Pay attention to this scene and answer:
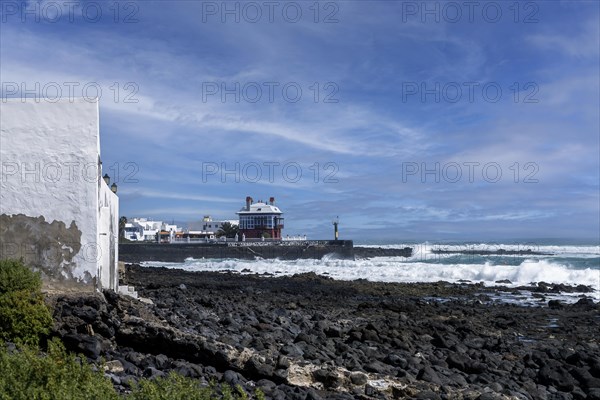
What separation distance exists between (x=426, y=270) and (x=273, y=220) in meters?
31.0

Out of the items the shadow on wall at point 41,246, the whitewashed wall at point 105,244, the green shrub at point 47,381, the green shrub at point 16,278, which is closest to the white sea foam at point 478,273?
the whitewashed wall at point 105,244

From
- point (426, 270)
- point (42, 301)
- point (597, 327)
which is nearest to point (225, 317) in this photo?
point (42, 301)

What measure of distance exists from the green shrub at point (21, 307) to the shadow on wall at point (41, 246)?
88cm

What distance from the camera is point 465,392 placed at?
801 cm

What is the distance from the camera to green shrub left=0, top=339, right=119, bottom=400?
466 cm

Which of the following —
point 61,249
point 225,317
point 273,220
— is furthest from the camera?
point 273,220

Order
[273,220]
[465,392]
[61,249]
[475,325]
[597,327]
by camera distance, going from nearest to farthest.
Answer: [465,392], [61,249], [475,325], [597,327], [273,220]

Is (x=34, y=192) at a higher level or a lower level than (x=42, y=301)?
higher

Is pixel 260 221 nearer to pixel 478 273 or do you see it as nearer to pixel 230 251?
pixel 230 251

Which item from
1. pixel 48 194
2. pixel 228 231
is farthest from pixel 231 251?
pixel 48 194

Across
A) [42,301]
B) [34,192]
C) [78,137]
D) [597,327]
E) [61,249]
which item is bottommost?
[597,327]

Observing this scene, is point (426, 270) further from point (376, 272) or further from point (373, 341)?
point (373, 341)

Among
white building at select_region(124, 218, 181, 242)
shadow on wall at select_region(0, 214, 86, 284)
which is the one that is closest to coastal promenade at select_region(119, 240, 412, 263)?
white building at select_region(124, 218, 181, 242)

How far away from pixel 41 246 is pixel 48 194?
0.93m
